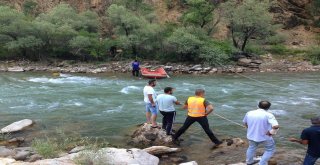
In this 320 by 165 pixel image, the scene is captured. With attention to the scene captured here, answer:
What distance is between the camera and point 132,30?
31562 mm

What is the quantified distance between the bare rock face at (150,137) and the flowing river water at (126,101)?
459 millimetres

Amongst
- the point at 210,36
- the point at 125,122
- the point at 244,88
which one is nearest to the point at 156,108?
the point at 125,122

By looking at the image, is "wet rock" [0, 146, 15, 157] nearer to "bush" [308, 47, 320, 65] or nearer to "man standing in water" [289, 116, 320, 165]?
"man standing in water" [289, 116, 320, 165]

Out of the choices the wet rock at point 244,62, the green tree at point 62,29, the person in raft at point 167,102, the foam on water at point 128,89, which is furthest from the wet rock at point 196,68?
the person in raft at point 167,102

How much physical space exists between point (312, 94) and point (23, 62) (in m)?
21.3

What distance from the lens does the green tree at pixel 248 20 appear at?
30.8m

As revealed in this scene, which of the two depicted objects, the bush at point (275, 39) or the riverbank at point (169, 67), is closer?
the riverbank at point (169, 67)

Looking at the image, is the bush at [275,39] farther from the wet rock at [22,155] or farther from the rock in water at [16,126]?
the wet rock at [22,155]

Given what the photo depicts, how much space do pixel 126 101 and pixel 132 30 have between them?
15.3 meters

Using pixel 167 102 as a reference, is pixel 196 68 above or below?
below

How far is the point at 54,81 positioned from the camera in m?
23.5

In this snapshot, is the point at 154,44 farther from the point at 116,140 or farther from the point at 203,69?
the point at 116,140

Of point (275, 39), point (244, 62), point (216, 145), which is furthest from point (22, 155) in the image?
→ point (275, 39)

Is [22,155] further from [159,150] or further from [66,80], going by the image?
[66,80]
